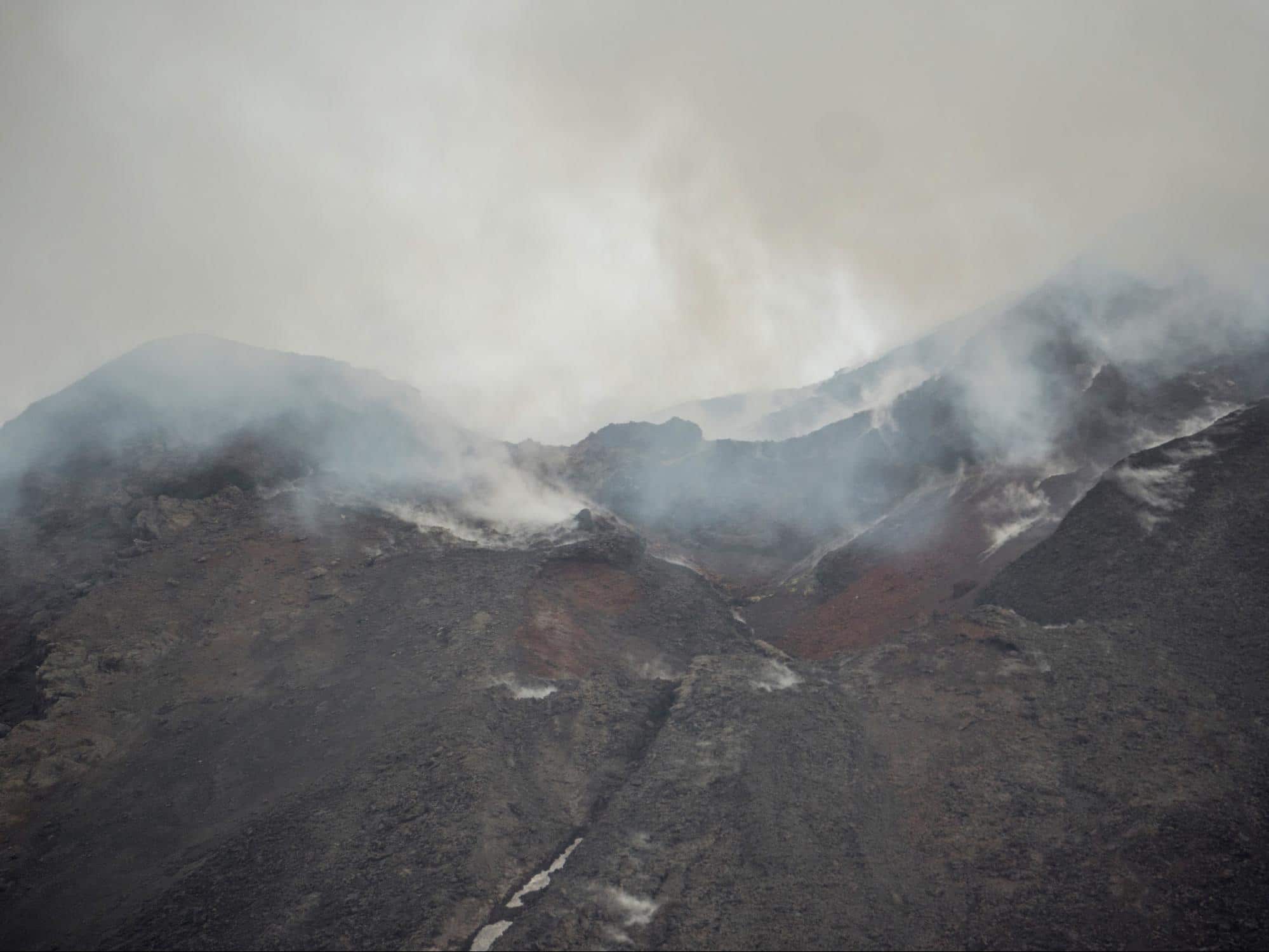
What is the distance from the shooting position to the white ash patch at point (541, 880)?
22.6 m

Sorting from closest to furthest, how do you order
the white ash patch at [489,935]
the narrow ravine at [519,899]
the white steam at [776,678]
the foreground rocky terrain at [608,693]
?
the white ash patch at [489,935] < the narrow ravine at [519,899] < the foreground rocky terrain at [608,693] < the white steam at [776,678]

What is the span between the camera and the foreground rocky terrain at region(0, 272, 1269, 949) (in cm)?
2147

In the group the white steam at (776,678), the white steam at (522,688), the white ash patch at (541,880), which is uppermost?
the white steam at (522,688)

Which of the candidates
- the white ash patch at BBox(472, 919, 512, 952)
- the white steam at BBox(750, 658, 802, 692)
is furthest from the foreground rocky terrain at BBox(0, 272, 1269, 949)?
the white steam at BBox(750, 658, 802, 692)

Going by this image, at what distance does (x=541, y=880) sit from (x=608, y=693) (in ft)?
37.9

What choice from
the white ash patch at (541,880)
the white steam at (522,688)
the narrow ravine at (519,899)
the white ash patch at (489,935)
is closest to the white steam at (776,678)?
the white steam at (522,688)

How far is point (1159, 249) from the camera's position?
221ft

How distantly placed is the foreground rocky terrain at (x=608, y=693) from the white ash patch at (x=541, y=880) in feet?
0.45

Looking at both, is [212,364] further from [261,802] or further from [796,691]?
[796,691]

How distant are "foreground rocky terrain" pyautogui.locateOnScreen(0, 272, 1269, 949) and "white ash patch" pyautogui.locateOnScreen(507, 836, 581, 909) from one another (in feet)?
0.45

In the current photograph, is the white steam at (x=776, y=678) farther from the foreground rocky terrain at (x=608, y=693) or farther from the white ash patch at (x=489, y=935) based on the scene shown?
the white ash patch at (x=489, y=935)

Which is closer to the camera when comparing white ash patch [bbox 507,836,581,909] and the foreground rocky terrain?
the foreground rocky terrain

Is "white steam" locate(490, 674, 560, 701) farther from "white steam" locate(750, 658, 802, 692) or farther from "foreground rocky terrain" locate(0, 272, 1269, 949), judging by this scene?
"white steam" locate(750, 658, 802, 692)

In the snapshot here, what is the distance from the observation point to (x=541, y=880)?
23781mm
